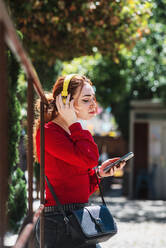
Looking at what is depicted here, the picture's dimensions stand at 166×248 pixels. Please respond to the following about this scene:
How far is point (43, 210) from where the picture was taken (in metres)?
2.03

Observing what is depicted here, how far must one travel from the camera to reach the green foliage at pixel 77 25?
6090 mm

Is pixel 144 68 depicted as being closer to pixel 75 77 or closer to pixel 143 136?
pixel 143 136

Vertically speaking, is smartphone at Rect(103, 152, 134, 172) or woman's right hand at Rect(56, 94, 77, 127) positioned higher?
woman's right hand at Rect(56, 94, 77, 127)

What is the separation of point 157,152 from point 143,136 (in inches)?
29.8

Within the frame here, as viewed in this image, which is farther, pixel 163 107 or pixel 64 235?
pixel 163 107

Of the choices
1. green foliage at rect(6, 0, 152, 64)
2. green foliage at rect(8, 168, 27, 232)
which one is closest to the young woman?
green foliage at rect(8, 168, 27, 232)

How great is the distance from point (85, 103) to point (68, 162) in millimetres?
377

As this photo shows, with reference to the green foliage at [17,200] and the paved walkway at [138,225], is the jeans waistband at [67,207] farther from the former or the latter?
the green foliage at [17,200]

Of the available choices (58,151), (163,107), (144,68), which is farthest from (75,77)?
(163,107)

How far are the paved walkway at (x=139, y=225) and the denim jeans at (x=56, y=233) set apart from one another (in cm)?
160

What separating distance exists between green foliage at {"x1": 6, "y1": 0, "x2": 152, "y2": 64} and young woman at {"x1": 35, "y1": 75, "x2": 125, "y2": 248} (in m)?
3.58

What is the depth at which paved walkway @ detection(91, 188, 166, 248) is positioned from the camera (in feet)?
20.7

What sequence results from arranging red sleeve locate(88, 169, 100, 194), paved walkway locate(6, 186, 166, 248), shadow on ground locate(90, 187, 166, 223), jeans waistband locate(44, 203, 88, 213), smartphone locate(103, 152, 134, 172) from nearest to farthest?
jeans waistband locate(44, 203, 88, 213) → smartphone locate(103, 152, 134, 172) → red sleeve locate(88, 169, 100, 194) → paved walkway locate(6, 186, 166, 248) → shadow on ground locate(90, 187, 166, 223)

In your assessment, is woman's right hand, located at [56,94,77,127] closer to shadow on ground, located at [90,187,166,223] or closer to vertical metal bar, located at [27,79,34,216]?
vertical metal bar, located at [27,79,34,216]
